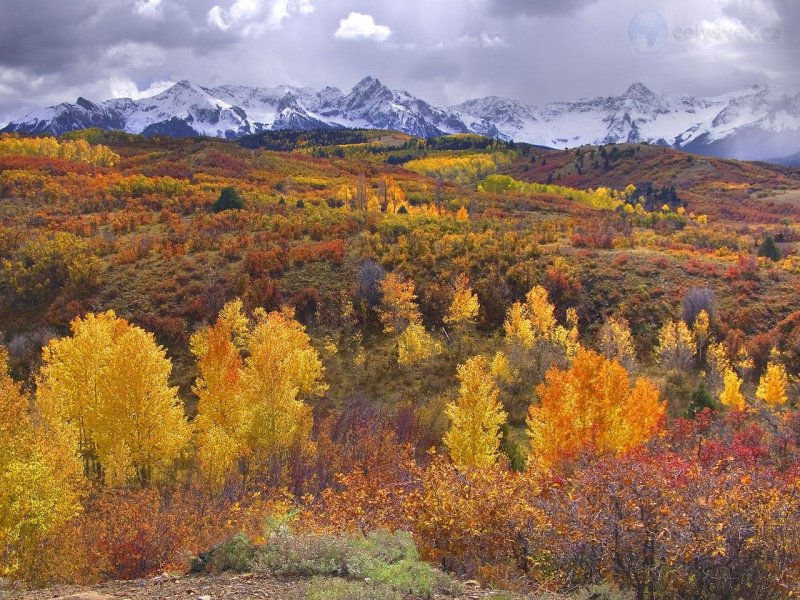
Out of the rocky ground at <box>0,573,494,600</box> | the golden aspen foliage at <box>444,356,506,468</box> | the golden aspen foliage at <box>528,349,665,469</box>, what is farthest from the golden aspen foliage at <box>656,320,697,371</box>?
the rocky ground at <box>0,573,494,600</box>

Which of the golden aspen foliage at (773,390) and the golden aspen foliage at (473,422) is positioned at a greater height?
the golden aspen foliage at (473,422)

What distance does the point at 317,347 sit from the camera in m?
43.8

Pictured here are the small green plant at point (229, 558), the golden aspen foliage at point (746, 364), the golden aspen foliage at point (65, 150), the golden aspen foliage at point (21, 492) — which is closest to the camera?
the small green plant at point (229, 558)

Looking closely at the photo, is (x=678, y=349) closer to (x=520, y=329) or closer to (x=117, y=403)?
(x=520, y=329)

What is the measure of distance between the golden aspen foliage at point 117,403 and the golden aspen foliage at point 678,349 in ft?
107

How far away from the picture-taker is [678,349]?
4066 centimetres

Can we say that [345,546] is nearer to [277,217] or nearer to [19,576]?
[19,576]

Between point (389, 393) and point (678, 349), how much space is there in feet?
68.4

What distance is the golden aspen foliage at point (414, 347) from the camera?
4081 centimetres

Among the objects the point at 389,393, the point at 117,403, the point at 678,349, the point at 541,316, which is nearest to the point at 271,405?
the point at 117,403

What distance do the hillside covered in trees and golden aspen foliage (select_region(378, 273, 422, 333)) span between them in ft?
1.59

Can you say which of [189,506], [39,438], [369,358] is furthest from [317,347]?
[39,438]

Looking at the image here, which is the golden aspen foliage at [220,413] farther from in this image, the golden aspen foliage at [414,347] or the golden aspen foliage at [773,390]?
the golden aspen foliage at [773,390]

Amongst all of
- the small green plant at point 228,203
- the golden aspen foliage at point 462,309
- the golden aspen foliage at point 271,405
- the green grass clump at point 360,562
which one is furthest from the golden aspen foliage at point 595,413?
the small green plant at point 228,203
